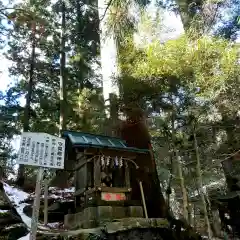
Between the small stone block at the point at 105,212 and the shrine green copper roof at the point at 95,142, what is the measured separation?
1321 millimetres

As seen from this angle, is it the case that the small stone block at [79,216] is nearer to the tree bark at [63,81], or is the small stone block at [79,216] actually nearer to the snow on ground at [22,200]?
the snow on ground at [22,200]

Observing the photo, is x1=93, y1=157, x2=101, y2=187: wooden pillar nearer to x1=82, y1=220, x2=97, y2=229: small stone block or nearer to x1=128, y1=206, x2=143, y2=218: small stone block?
x1=82, y1=220, x2=97, y2=229: small stone block

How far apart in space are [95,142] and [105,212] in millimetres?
1557

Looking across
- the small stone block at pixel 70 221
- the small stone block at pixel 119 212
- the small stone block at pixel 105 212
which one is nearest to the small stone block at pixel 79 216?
the small stone block at pixel 70 221

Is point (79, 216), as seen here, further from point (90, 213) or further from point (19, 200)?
point (19, 200)

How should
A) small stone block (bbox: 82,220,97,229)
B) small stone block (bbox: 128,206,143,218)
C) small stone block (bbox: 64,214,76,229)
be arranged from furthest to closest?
small stone block (bbox: 64,214,76,229), small stone block (bbox: 128,206,143,218), small stone block (bbox: 82,220,97,229)

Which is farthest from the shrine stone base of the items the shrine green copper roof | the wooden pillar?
the shrine green copper roof

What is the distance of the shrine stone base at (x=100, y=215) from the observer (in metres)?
5.97

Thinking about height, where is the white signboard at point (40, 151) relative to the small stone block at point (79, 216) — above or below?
above

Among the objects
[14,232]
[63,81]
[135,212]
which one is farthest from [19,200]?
[63,81]

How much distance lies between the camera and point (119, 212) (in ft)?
20.8

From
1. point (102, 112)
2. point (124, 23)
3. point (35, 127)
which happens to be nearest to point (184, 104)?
point (102, 112)

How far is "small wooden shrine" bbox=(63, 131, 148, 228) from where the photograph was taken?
6.20 meters

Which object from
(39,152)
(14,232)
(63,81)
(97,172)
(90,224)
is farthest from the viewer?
(63,81)
